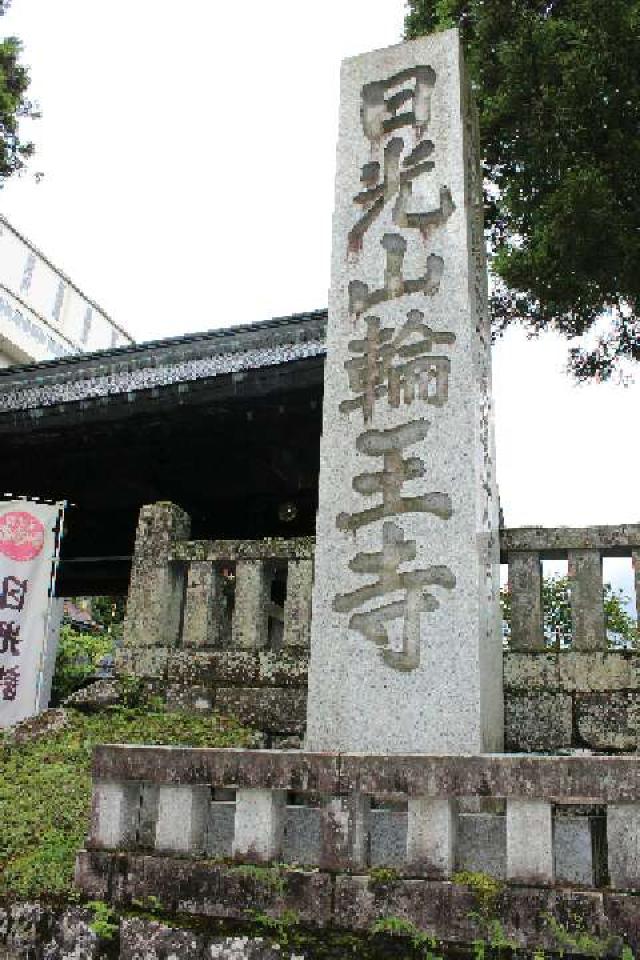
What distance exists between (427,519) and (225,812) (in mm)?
1831

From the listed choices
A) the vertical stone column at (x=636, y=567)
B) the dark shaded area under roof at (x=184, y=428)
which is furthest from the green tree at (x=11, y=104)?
the vertical stone column at (x=636, y=567)

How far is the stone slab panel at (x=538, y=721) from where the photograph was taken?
4898mm

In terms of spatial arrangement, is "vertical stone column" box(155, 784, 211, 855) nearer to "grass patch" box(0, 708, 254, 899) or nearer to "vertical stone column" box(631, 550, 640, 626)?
"grass patch" box(0, 708, 254, 899)

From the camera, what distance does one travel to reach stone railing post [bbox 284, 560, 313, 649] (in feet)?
18.5

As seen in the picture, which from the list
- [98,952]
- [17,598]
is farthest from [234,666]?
[17,598]

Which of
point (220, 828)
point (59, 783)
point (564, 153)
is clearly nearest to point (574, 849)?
point (220, 828)

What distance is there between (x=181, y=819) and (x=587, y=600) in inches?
A: 117

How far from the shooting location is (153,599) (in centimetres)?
611

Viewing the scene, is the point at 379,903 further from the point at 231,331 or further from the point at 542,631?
the point at 231,331

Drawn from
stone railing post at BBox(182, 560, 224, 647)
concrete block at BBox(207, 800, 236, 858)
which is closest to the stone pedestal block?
concrete block at BBox(207, 800, 236, 858)

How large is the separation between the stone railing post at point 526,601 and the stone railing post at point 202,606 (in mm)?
2197

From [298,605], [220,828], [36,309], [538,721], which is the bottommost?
[220,828]

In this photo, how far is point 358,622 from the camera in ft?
14.3

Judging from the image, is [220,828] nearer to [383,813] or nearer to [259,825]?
[259,825]
